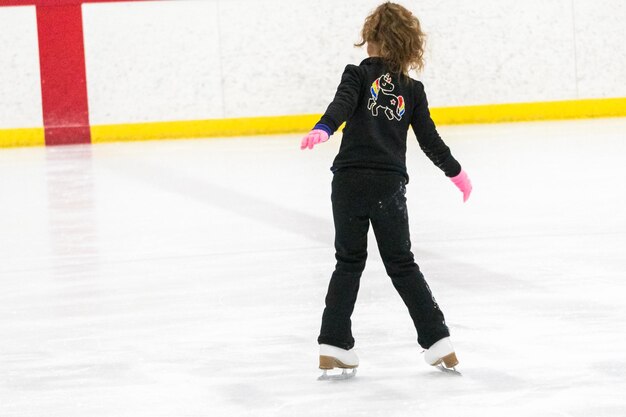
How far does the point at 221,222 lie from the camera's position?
618 cm

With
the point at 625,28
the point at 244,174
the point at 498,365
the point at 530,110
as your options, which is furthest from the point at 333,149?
the point at 498,365

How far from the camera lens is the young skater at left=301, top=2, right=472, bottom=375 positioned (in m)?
2.99

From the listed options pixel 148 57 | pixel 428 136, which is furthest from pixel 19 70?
pixel 428 136

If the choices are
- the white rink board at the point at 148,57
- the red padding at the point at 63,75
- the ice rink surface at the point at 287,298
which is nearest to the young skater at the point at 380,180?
the ice rink surface at the point at 287,298

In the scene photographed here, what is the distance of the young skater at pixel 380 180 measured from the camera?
299 centimetres

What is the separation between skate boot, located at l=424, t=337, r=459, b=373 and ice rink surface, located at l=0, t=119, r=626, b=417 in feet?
0.11

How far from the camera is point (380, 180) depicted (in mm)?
2990

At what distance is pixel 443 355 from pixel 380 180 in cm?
46

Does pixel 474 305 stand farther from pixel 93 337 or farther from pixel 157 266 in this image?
pixel 157 266

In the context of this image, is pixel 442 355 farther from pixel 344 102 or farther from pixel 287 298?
pixel 287 298

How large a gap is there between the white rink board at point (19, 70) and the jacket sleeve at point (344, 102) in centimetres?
972

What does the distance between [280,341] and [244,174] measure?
505 centimetres

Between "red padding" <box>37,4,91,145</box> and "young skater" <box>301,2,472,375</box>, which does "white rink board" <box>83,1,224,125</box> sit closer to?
"red padding" <box>37,4,91,145</box>

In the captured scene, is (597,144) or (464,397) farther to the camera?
(597,144)
